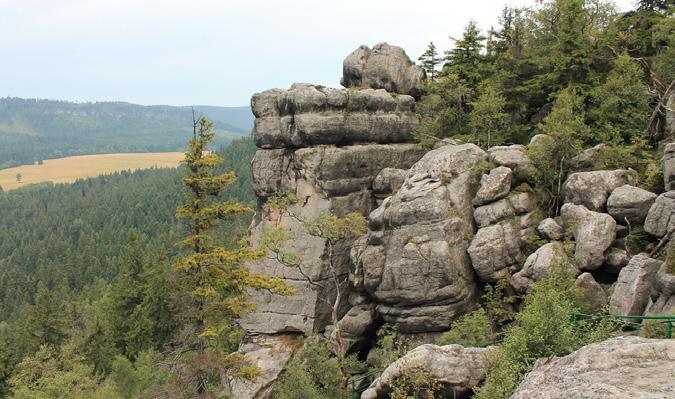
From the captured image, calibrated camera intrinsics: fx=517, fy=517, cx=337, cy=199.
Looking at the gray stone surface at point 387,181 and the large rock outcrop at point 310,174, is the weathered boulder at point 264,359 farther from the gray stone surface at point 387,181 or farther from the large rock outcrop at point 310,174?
the gray stone surface at point 387,181

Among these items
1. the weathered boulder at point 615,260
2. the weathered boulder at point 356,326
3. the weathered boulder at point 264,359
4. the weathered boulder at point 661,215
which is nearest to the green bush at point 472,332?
the weathered boulder at point 356,326

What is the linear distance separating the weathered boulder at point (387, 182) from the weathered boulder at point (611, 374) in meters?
23.7

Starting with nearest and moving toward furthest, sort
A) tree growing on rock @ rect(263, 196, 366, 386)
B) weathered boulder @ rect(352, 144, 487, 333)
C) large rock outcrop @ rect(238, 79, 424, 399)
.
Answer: weathered boulder @ rect(352, 144, 487, 333), tree growing on rock @ rect(263, 196, 366, 386), large rock outcrop @ rect(238, 79, 424, 399)

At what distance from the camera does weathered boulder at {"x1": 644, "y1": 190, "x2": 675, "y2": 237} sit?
22594mm

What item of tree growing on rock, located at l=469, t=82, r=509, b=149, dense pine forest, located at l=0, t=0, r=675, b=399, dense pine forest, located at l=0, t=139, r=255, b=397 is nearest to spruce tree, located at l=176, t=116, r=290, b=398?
dense pine forest, located at l=0, t=0, r=675, b=399

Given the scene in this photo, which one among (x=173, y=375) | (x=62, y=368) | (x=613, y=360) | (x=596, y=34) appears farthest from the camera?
(x=62, y=368)

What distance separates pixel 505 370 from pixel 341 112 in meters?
24.9

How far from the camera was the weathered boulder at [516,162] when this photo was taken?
1155 inches

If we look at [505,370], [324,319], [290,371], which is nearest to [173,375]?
[290,371]

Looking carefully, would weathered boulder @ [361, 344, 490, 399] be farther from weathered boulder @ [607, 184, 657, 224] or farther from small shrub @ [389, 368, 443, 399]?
weathered boulder @ [607, 184, 657, 224]

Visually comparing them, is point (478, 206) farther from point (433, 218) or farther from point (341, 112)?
point (341, 112)

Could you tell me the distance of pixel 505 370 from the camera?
1466 cm

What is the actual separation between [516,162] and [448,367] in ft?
51.4

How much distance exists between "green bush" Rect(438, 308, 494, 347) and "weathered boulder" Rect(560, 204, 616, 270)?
5289mm
